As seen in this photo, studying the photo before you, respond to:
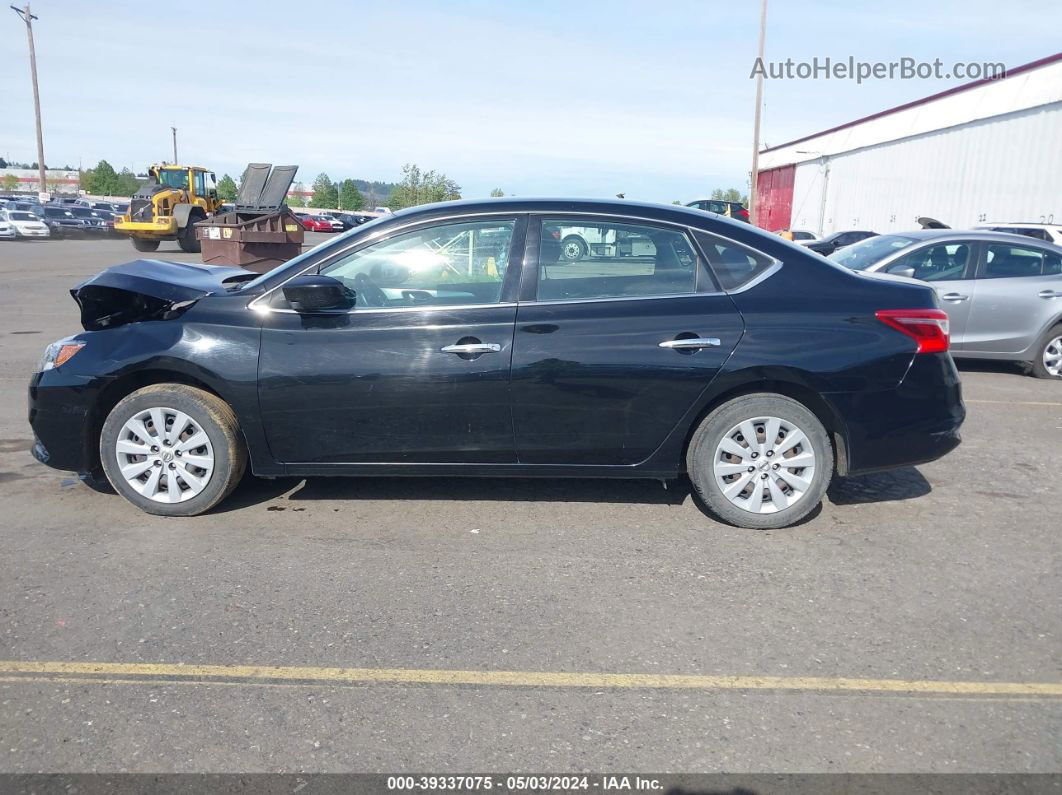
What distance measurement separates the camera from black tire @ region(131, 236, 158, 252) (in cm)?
3186

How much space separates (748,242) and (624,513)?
1647mm

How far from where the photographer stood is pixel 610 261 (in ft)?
15.4

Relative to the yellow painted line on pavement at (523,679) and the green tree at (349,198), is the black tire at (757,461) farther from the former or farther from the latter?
the green tree at (349,198)

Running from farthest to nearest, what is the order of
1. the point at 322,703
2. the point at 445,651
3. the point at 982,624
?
1. the point at 982,624
2. the point at 445,651
3. the point at 322,703

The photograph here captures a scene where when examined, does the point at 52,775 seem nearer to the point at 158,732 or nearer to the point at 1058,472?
the point at 158,732

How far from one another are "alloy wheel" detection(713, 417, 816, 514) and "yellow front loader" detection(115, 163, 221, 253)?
92.5 feet

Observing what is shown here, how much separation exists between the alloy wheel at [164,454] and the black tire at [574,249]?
7.08 ft

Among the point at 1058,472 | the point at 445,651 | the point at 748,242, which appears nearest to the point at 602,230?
the point at 748,242

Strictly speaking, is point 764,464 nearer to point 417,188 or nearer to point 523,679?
point 523,679

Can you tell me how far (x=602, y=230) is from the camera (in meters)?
4.71

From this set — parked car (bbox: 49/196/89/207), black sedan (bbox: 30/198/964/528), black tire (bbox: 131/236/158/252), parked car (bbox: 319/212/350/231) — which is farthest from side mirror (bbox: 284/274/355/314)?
parked car (bbox: 49/196/89/207)

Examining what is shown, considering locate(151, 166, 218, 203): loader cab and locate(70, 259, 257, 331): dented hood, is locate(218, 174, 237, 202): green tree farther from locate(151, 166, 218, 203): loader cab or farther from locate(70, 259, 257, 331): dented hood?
locate(70, 259, 257, 331): dented hood

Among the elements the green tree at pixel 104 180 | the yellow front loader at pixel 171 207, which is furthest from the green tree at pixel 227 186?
the yellow front loader at pixel 171 207

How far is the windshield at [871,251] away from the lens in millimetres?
9281
